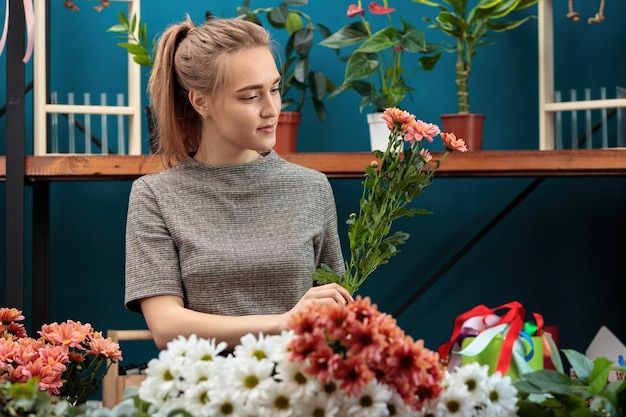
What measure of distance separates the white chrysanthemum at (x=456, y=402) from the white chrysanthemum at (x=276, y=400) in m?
0.14

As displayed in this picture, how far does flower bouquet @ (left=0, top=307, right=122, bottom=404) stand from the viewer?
1.00 meters

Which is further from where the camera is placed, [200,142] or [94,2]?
[94,2]

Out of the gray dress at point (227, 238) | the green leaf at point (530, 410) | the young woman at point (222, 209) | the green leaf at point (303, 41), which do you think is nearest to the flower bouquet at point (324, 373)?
the green leaf at point (530, 410)

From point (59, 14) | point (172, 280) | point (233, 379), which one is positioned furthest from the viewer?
point (59, 14)

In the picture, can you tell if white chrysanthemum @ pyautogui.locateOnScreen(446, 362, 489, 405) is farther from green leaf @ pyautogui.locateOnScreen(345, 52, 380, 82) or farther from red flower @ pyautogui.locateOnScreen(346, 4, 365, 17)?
red flower @ pyautogui.locateOnScreen(346, 4, 365, 17)

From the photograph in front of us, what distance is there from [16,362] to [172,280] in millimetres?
437

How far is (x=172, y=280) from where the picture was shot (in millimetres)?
1446

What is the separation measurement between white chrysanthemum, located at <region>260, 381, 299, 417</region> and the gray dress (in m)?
0.70

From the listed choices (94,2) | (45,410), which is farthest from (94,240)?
(45,410)

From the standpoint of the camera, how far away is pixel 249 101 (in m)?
1.46

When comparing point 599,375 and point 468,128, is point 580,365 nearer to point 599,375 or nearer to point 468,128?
point 599,375

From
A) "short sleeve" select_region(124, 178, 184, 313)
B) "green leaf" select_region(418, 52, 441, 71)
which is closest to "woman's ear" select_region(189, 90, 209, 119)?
"short sleeve" select_region(124, 178, 184, 313)

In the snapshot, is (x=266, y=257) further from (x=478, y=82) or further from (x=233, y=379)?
(x=478, y=82)

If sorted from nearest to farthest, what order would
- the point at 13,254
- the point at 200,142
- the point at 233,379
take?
the point at 233,379, the point at 200,142, the point at 13,254
